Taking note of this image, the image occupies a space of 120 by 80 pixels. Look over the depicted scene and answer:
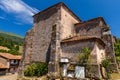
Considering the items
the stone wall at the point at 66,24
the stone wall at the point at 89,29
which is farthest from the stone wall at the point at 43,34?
the stone wall at the point at 89,29

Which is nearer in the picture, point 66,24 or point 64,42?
point 64,42

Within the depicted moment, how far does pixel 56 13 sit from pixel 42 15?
3.90m

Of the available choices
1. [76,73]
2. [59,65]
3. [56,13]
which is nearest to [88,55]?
[76,73]

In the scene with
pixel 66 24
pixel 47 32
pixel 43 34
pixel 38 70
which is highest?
pixel 66 24

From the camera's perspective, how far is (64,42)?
16.2 m

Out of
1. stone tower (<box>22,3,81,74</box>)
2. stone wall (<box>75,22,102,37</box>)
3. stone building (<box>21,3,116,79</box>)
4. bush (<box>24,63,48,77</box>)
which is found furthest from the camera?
stone wall (<box>75,22,102,37</box>)

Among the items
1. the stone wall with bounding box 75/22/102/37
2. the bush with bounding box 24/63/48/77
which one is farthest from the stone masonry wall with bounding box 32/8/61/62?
the stone wall with bounding box 75/22/102/37

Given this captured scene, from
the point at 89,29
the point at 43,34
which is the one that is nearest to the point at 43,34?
the point at 43,34

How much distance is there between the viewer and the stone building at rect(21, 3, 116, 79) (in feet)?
45.3

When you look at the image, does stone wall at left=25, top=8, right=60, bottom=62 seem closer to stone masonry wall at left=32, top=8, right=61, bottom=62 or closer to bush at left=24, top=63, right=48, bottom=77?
stone masonry wall at left=32, top=8, right=61, bottom=62

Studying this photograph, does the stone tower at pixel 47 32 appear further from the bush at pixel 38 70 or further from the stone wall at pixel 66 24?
the bush at pixel 38 70

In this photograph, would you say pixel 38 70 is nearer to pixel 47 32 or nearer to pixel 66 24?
pixel 47 32

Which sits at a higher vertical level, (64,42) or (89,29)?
(89,29)

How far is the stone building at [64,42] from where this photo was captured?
13.8 m
